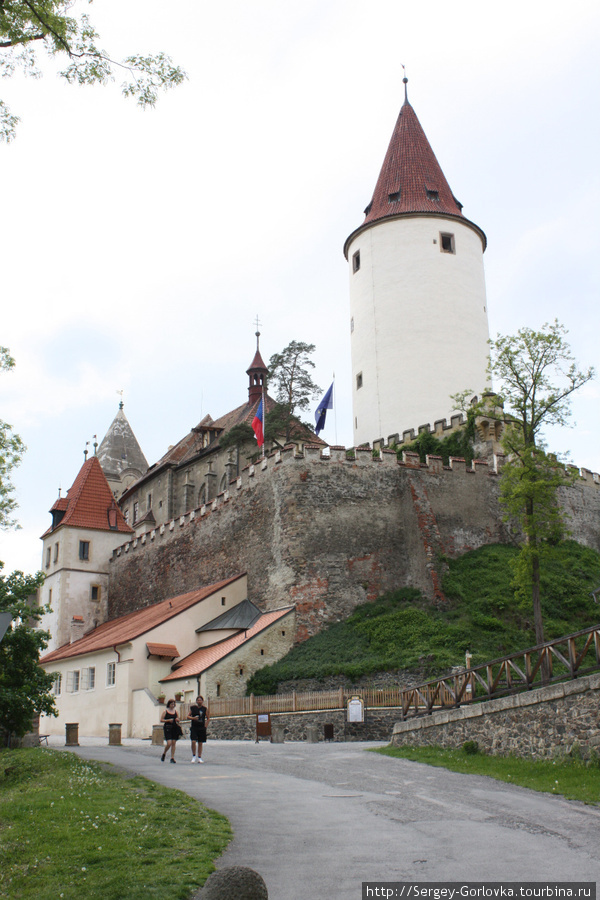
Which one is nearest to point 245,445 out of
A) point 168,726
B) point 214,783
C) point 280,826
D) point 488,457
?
point 488,457

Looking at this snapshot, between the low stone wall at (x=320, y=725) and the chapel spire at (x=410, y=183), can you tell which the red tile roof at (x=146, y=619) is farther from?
the chapel spire at (x=410, y=183)

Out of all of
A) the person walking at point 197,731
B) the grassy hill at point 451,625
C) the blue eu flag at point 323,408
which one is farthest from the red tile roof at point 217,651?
the person walking at point 197,731

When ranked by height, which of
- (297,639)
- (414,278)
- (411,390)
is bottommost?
(297,639)

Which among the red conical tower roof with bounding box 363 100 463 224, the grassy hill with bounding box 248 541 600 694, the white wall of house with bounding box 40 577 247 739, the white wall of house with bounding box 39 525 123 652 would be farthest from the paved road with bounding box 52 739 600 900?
the red conical tower roof with bounding box 363 100 463 224

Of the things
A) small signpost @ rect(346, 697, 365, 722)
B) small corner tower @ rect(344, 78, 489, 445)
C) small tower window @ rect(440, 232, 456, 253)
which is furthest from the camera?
small tower window @ rect(440, 232, 456, 253)

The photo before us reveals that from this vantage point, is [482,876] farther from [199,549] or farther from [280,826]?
[199,549]

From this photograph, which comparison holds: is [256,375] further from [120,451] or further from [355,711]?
[355,711]

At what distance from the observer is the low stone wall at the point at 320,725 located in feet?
83.6

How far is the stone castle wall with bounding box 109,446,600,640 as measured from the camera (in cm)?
3569

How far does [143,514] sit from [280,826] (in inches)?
2255

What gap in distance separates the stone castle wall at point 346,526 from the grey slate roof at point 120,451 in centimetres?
4053

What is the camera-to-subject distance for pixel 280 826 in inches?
455

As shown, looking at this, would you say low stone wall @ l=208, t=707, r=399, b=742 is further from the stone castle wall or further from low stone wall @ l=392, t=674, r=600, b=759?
the stone castle wall

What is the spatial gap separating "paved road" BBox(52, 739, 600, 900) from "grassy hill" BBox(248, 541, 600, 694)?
11286mm
